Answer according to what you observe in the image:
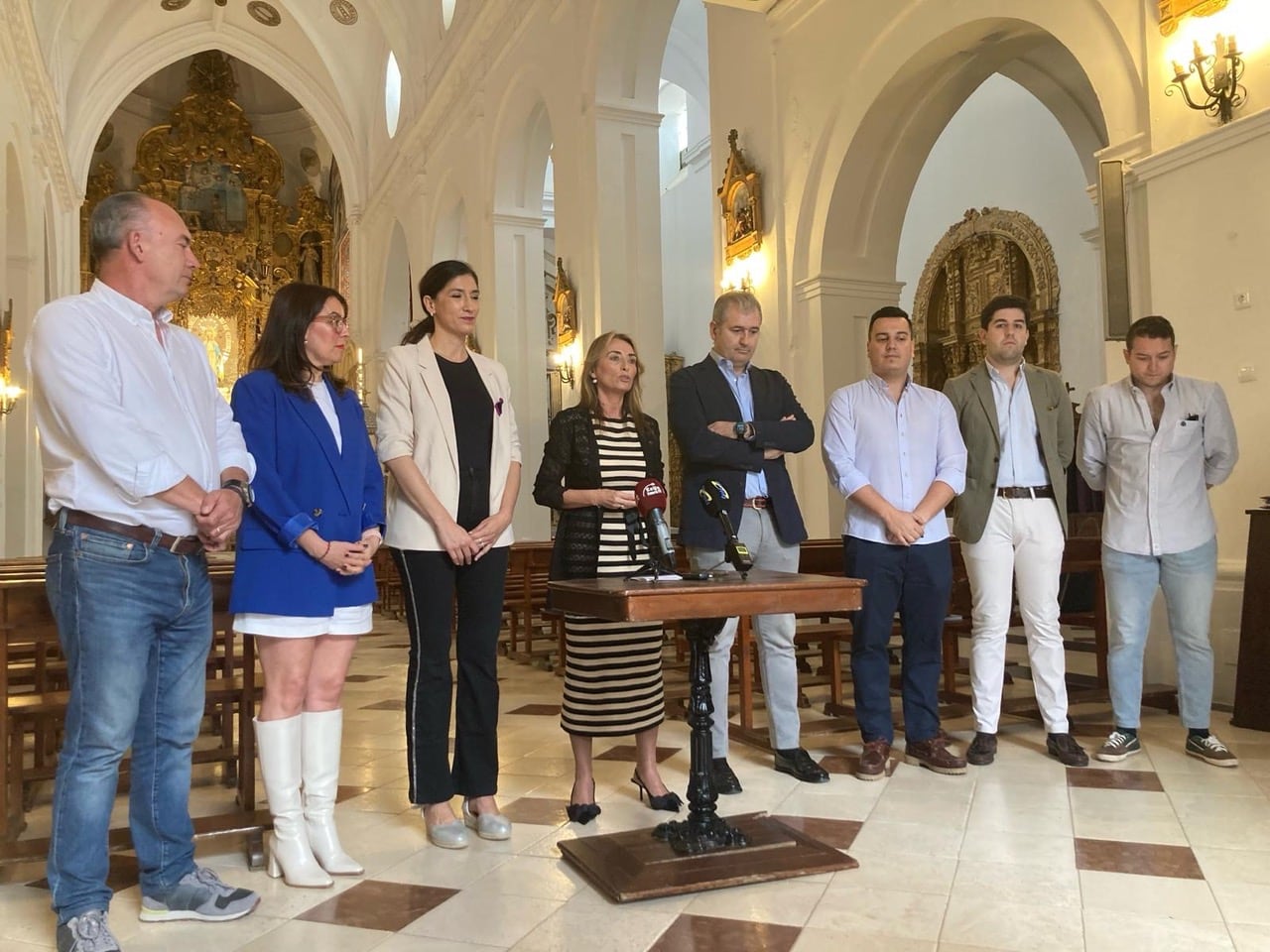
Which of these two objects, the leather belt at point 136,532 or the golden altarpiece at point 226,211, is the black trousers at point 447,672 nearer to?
the leather belt at point 136,532

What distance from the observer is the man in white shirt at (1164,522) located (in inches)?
147

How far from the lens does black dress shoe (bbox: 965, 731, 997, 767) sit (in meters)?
3.63

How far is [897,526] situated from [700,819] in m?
1.26

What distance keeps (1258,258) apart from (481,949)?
4007 millimetres

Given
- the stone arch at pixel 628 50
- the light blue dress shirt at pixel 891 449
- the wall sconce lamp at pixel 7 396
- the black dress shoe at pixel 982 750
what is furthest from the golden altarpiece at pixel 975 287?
the wall sconce lamp at pixel 7 396

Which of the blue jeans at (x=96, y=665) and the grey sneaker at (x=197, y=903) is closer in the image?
the blue jeans at (x=96, y=665)

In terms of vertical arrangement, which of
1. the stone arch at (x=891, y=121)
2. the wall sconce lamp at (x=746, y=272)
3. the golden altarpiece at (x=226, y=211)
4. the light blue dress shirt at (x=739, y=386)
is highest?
the golden altarpiece at (x=226, y=211)

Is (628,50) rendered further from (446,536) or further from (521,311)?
(446,536)

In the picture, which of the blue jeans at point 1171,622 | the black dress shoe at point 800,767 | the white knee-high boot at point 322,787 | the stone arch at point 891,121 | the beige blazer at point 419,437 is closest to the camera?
the white knee-high boot at point 322,787

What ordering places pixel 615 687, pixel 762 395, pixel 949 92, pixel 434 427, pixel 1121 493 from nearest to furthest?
pixel 434 427
pixel 615 687
pixel 762 395
pixel 1121 493
pixel 949 92

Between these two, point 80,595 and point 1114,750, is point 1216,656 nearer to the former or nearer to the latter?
point 1114,750

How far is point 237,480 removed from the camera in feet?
7.93

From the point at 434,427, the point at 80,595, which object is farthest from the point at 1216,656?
the point at 80,595

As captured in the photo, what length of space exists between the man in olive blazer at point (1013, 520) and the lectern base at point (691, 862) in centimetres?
123
